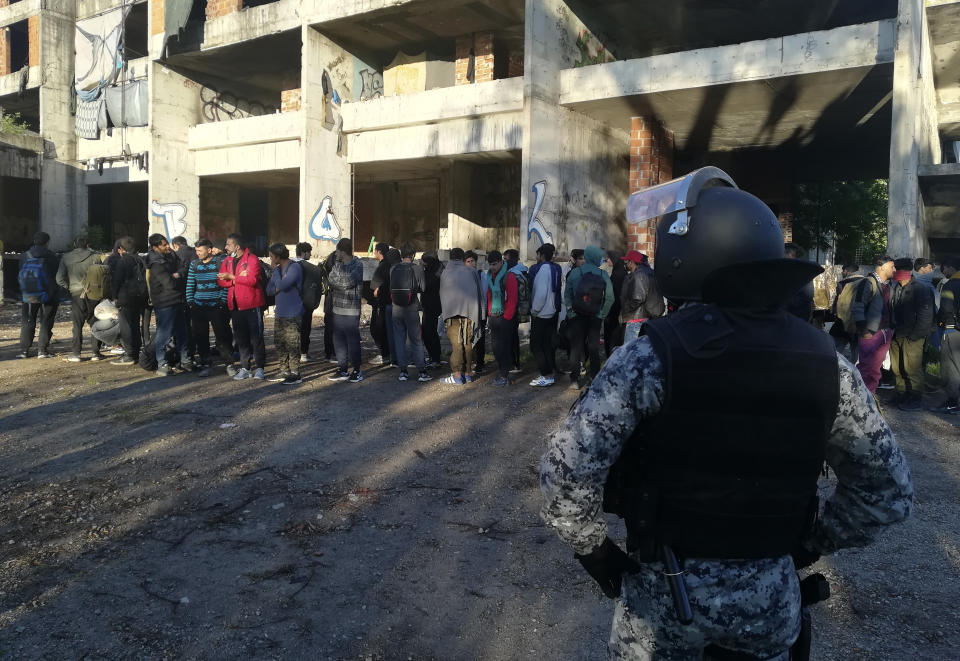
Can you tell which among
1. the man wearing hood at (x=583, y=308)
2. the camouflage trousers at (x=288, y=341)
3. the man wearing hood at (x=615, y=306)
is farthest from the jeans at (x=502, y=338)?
the camouflage trousers at (x=288, y=341)

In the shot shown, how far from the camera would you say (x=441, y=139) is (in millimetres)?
15516

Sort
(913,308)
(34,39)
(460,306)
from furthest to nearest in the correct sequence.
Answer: (34,39) → (460,306) → (913,308)

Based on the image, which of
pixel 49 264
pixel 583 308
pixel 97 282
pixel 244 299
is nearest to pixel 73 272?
pixel 97 282

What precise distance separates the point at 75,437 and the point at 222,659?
164 inches

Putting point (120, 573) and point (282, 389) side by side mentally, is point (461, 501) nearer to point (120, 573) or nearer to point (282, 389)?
point (120, 573)

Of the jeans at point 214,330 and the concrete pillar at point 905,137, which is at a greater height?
the concrete pillar at point 905,137

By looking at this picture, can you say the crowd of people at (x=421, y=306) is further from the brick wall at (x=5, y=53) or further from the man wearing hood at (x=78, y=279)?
the brick wall at (x=5, y=53)

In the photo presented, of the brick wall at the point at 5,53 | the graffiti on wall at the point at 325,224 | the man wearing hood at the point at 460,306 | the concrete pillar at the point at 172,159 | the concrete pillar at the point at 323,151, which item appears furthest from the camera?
the brick wall at the point at 5,53

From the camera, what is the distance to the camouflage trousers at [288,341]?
8570mm

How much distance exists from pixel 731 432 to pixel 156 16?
2237 cm

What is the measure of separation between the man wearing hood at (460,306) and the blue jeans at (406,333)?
450mm

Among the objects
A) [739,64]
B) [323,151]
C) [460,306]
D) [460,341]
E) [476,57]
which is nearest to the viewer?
[460,306]

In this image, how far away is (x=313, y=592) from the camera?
3.47 m

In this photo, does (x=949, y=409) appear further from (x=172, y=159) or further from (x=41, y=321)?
(x=172, y=159)
